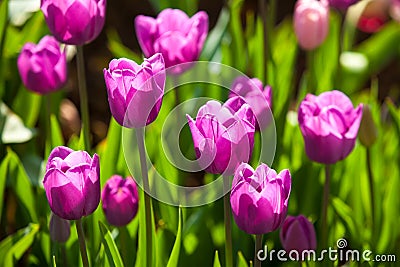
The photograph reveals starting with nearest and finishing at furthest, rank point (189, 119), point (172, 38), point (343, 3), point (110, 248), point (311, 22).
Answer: point (189, 119), point (110, 248), point (172, 38), point (343, 3), point (311, 22)

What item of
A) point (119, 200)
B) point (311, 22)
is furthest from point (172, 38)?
point (311, 22)

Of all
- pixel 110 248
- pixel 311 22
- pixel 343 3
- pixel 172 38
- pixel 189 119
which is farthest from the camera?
pixel 311 22

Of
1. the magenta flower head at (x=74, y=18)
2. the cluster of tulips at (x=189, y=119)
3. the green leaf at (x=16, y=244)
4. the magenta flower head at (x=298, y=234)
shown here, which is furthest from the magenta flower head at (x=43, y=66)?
the magenta flower head at (x=298, y=234)

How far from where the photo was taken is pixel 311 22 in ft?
5.00

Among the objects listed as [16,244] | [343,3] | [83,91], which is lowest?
[16,244]

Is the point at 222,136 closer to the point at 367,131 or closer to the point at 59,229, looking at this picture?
the point at 59,229

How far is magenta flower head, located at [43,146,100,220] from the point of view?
3.23ft

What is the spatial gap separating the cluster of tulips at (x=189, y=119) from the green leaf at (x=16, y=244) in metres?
0.12

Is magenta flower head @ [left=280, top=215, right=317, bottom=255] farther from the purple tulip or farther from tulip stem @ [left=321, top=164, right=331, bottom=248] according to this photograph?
the purple tulip

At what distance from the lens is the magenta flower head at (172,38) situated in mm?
1270

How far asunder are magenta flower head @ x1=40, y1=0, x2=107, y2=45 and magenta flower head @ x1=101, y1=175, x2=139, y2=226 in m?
0.21

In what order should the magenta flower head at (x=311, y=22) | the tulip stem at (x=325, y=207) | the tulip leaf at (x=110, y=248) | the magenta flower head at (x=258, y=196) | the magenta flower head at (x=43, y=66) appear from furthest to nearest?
the magenta flower head at (x=311, y=22) → the magenta flower head at (x=43, y=66) → the tulip stem at (x=325, y=207) → the tulip leaf at (x=110, y=248) → the magenta flower head at (x=258, y=196)

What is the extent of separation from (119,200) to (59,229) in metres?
0.10

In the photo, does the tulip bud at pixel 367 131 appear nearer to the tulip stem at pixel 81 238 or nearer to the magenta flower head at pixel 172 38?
the magenta flower head at pixel 172 38
